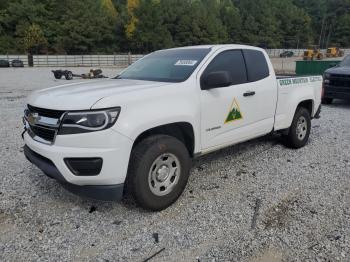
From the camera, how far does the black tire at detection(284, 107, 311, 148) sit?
566 centimetres

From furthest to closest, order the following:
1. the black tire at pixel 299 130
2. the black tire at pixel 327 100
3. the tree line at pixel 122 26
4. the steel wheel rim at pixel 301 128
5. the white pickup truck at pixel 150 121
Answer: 1. the tree line at pixel 122 26
2. the black tire at pixel 327 100
3. the steel wheel rim at pixel 301 128
4. the black tire at pixel 299 130
5. the white pickup truck at pixel 150 121

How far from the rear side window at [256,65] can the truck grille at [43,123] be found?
2.60 meters

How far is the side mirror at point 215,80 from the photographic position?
3756mm

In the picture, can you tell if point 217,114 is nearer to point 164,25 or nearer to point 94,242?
point 94,242

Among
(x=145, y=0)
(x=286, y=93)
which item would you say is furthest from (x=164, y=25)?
(x=286, y=93)

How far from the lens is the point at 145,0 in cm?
7275

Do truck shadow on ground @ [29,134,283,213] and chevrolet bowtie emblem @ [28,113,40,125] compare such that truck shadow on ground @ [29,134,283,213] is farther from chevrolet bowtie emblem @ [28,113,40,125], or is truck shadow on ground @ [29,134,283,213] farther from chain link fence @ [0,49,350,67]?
chain link fence @ [0,49,350,67]

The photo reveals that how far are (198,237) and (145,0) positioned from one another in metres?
75.3

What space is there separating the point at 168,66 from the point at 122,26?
68.8 m

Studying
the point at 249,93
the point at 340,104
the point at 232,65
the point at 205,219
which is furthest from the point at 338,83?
the point at 205,219

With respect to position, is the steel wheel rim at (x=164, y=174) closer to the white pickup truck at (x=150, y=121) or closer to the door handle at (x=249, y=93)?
the white pickup truck at (x=150, y=121)

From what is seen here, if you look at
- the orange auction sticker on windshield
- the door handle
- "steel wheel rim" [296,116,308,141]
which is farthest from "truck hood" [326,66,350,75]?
the orange auction sticker on windshield

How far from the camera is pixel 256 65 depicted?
4.87 metres

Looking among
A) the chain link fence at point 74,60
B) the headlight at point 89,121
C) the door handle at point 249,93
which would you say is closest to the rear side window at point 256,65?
the door handle at point 249,93
